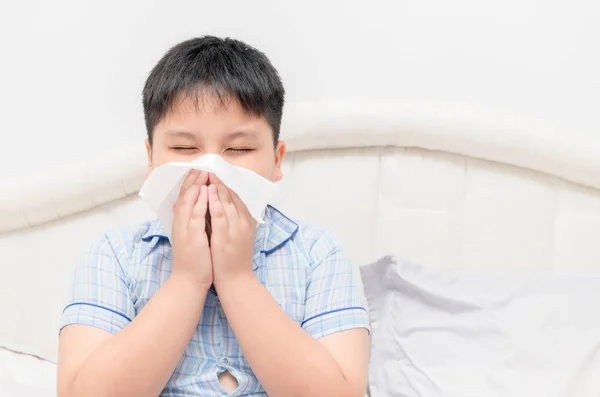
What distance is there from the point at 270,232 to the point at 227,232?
0.14m

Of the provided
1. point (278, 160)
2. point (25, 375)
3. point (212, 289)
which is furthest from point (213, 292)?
point (25, 375)

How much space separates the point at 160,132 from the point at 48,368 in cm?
54

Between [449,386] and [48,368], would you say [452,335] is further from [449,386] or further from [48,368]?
[48,368]

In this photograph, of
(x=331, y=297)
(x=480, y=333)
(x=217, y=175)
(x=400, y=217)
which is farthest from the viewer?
(x=400, y=217)

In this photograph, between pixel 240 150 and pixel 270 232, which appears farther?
pixel 270 232

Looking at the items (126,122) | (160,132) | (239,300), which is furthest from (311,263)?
(126,122)

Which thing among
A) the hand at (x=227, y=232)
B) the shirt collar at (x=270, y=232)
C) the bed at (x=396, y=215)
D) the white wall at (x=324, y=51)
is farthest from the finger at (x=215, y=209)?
the white wall at (x=324, y=51)

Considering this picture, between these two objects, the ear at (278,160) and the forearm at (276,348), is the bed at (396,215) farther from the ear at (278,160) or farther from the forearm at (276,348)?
the forearm at (276,348)

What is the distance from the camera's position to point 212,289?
911 mm

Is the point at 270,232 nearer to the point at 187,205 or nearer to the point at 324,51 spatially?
the point at 187,205

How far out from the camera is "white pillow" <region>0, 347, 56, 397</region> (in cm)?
107

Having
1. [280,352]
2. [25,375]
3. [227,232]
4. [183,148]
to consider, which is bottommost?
[25,375]

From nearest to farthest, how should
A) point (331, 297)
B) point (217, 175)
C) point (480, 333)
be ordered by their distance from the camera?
point (217, 175)
point (331, 297)
point (480, 333)

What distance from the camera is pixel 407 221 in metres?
1.25
